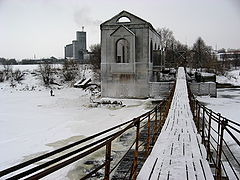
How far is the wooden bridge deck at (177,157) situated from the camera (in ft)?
12.1

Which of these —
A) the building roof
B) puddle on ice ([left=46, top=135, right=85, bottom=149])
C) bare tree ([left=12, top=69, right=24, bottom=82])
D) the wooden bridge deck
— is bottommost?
puddle on ice ([left=46, top=135, right=85, bottom=149])

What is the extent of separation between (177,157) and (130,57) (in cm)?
1610

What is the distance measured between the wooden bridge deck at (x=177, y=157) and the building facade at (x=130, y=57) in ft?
42.8

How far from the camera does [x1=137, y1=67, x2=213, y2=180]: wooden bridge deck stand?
3.68 meters

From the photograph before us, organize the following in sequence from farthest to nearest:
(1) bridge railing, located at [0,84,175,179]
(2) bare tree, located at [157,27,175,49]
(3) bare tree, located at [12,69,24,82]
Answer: (2) bare tree, located at [157,27,175,49] → (3) bare tree, located at [12,69,24,82] → (1) bridge railing, located at [0,84,175,179]

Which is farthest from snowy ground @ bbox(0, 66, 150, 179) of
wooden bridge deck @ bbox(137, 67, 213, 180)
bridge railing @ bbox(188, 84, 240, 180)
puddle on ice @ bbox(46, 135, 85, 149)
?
bridge railing @ bbox(188, 84, 240, 180)

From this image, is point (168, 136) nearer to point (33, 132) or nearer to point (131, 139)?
point (131, 139)

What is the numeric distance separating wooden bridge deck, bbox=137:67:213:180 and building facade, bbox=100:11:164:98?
1306 cm

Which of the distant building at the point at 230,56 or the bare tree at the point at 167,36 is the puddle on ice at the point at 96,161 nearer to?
the bare tree at the point at 167,36

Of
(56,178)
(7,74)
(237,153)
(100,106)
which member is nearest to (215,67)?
(100,106)

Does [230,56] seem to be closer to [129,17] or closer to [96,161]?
[129,17]

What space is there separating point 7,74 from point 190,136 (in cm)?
3385

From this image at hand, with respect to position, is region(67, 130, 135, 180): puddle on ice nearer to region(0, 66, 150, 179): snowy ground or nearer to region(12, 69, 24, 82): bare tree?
region(0, 66, 150, 179): snowy ground

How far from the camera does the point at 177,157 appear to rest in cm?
443
